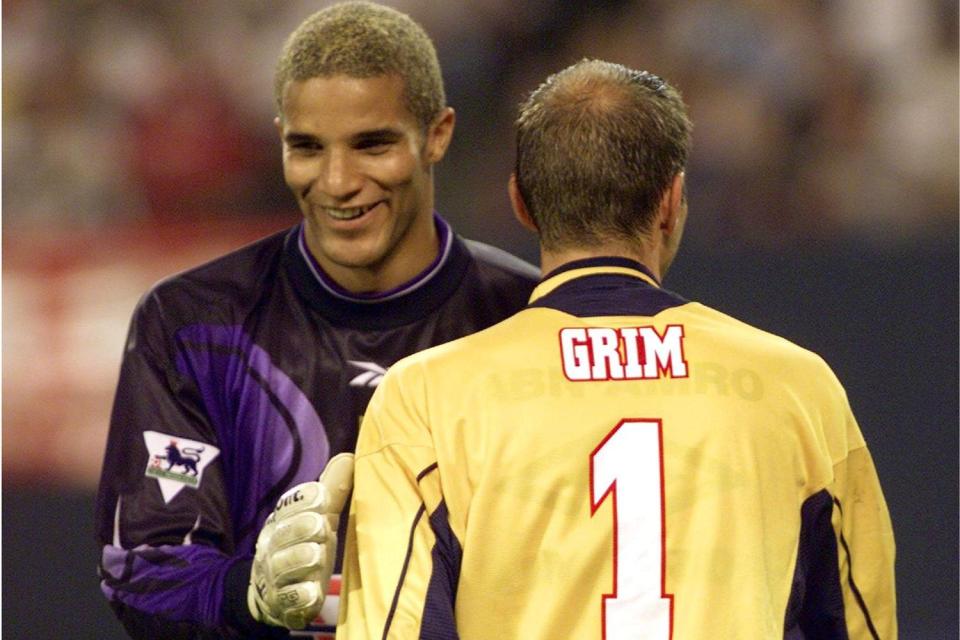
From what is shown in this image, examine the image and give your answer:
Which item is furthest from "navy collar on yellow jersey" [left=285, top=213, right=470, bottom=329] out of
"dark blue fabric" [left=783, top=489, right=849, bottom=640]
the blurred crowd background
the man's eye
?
the blurred crowd background

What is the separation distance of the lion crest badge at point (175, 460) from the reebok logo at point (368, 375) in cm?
29

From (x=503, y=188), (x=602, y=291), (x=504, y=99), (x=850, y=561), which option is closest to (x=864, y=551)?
(x=850, y=561)

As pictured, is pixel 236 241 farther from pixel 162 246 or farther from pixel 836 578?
pixel 836 578

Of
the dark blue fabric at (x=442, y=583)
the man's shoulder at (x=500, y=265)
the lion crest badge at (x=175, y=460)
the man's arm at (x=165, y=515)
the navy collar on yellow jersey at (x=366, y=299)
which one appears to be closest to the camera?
the dark blue fabric at (x=442, y=583)

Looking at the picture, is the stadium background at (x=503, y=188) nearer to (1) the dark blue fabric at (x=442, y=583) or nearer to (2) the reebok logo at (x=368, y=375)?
(2) the reebok logo at (x=368, y=375)

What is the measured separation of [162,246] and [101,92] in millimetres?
944

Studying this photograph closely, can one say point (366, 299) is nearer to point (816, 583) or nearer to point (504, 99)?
point (816, 583)

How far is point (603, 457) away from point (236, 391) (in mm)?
1077

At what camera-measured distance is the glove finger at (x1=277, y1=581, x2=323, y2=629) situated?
224 cm

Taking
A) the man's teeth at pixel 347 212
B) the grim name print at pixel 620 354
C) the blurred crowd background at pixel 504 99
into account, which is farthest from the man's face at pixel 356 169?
the blurred crowd background at pixel 504 99

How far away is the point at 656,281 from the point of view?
7.27ft

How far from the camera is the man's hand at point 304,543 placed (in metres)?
2.21

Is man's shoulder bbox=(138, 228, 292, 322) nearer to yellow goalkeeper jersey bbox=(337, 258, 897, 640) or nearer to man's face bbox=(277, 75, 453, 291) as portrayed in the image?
man's face bbox=(277, 75, 453, 291)

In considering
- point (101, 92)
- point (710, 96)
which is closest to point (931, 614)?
point (710, 96)
